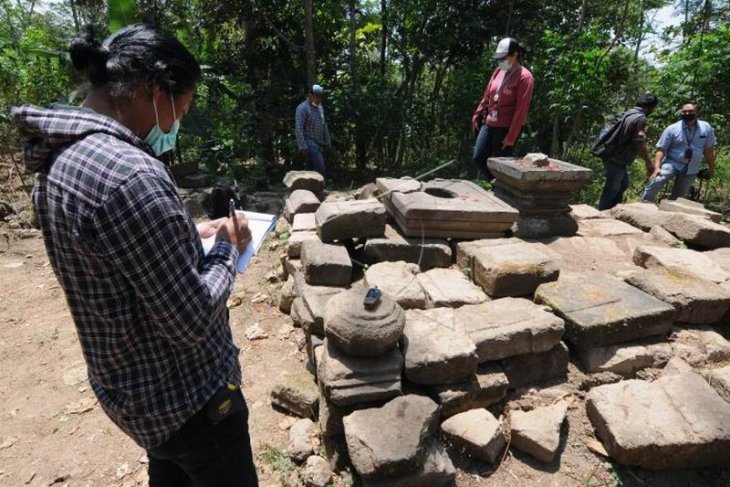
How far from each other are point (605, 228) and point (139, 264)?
14.3 feet

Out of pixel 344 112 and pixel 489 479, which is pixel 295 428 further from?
pixel 344 112

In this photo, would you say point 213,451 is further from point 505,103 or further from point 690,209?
point 690,209

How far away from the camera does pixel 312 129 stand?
7168 mm

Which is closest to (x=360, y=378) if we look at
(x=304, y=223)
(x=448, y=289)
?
(x=448, y=289)

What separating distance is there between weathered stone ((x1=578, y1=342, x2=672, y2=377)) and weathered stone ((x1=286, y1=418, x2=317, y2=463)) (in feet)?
5.42

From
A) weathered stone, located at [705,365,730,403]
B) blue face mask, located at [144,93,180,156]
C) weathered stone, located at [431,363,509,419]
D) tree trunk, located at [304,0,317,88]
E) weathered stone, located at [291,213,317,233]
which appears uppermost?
tree trunk, located at [304,0,317,88]

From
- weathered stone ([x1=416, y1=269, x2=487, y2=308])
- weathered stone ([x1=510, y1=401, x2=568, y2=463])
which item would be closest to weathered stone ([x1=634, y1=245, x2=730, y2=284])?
weathered stone ([x1=416, y1=269, x2=487, y2=308])

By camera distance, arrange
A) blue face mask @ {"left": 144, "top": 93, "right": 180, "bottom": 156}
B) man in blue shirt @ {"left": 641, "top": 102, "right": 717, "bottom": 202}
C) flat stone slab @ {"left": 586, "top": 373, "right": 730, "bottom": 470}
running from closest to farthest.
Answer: blue face mask @ {"left": 144, "top": 93, "right": 180, "bottom": 156} < flat stone slab @ {"left": 586, "top": 373, "right": 730, "bottom": 470} < man in blue shirt @ {"left": 641, "top": 102, "right": 717, "bottom": 202}

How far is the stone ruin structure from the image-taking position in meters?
2.07

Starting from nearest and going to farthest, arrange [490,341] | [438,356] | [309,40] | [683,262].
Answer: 1. [438,356]
2. [490,341]
3. [683,262]
4. [309,40]

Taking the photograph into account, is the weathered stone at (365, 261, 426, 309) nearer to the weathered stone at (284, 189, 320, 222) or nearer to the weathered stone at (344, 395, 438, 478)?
the weathered stone at (344, 395, 438, 478)

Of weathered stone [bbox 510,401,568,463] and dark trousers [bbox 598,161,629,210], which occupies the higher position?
dark trousers [bbox 598,161,629,210]

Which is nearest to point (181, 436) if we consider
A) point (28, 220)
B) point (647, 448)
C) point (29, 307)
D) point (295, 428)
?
point (295, 428)

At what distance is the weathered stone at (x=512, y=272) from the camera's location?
9.71 ft
